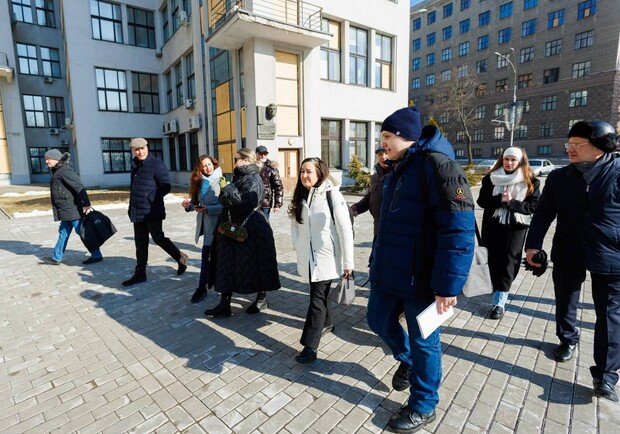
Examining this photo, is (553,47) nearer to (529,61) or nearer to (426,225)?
(529,61)

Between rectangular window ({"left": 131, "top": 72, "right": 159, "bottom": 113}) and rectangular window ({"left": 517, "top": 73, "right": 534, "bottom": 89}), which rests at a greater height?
rectangular window ({"left": 517, "top": 73, "right": 534, "bottom": 89})

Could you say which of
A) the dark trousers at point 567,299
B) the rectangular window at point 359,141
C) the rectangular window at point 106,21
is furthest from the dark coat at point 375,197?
the rectangular window at point 106,21

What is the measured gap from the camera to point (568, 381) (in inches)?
111

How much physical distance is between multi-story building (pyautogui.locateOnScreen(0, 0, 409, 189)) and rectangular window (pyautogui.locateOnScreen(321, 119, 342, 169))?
58 mm

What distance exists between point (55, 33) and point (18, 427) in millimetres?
39061

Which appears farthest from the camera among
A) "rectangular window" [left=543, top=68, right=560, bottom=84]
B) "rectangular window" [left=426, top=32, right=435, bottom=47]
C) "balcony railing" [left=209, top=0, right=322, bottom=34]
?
"rectangular window" [left=426, top=32, right=435, bottom=47]

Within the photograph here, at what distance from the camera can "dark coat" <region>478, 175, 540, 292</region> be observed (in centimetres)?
383

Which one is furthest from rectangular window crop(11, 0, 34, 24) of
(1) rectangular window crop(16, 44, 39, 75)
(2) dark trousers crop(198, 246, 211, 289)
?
(2) dark trousers crop(198, 246, 211, 289)

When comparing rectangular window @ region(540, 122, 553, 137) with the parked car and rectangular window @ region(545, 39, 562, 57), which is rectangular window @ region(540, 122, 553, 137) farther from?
the parked car

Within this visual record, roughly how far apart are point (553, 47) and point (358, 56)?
3935cm

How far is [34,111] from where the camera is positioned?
30797mm

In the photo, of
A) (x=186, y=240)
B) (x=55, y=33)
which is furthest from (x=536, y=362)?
(x=55, y=33)

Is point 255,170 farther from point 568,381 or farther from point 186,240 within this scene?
point 186,240

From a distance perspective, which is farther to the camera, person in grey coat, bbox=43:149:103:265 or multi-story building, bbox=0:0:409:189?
multi-story building, bbox=0:0:409:189
